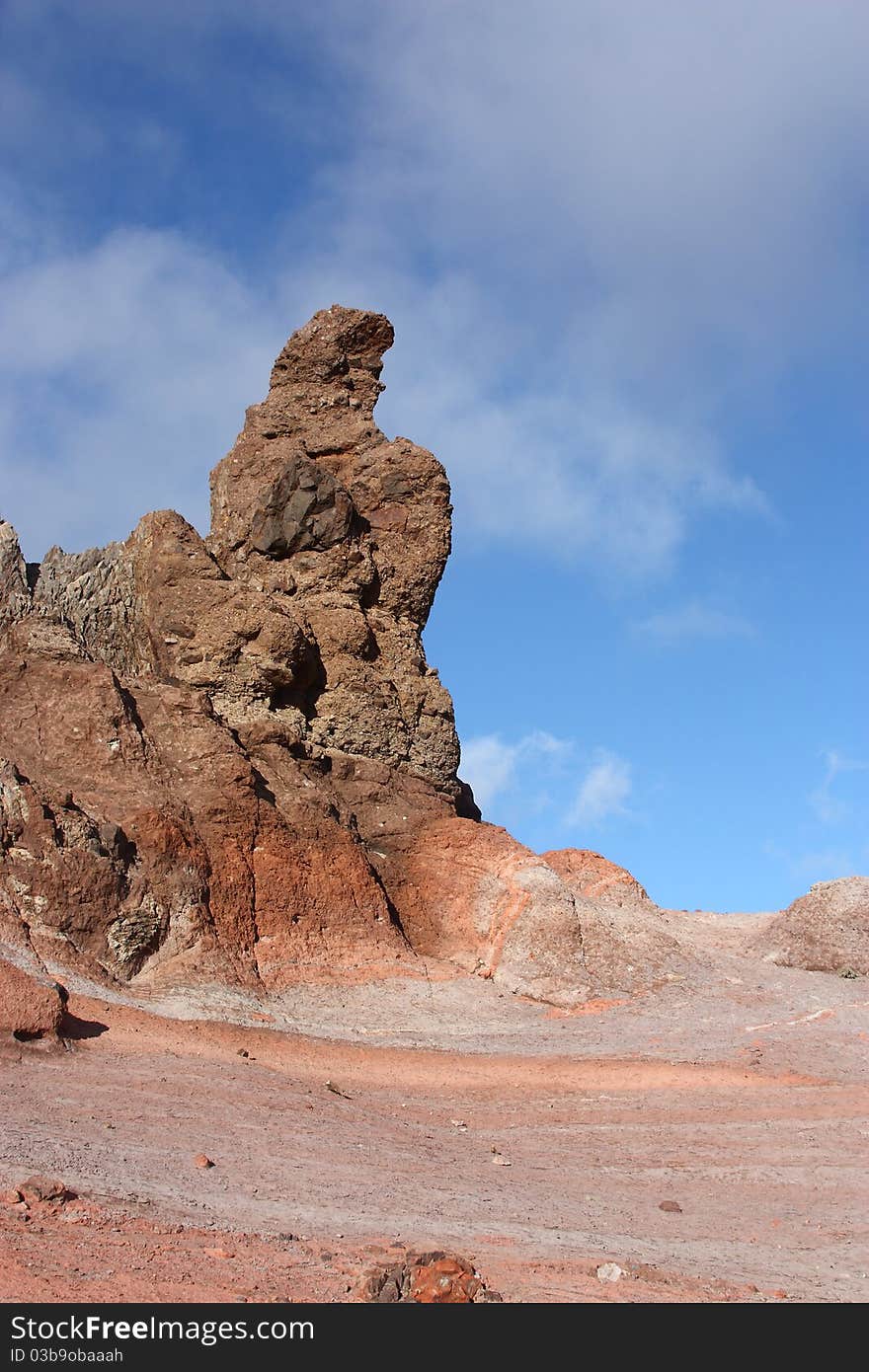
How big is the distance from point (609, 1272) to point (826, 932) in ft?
48.6

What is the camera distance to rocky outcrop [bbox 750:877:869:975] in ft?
70.8

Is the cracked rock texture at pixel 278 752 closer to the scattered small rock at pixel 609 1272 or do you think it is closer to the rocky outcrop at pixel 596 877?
A: the rocky outcrop at pixel 596 877

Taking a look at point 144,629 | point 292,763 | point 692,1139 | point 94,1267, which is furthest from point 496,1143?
point 144,629

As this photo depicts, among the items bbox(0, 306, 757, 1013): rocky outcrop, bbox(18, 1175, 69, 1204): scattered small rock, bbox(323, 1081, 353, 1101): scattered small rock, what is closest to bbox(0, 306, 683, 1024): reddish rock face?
bbox(0, 306, 757, 1013): rocky outcrop

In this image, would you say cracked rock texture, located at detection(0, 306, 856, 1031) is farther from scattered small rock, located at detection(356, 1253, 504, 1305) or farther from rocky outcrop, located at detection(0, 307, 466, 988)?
scattered small rock, located at detection(356, 1253, 504, 1305)

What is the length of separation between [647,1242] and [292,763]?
12793 mm

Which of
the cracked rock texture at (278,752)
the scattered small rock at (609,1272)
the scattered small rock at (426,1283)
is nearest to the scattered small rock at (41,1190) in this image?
the scattered small rock at (426,1283)

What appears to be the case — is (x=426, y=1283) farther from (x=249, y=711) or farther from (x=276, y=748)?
(x=249, y=711)

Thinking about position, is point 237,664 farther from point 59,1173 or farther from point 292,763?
point 59,1173

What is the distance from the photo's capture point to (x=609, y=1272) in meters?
8.45

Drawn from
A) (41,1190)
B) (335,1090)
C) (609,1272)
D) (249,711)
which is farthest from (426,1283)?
(249,711)

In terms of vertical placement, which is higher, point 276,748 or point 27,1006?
point 276,748

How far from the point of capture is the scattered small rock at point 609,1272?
331 inches

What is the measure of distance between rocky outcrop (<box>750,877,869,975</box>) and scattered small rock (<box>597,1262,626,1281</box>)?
14046 millimetres
